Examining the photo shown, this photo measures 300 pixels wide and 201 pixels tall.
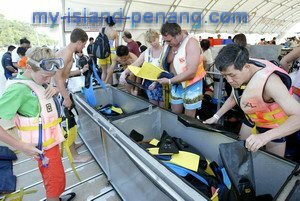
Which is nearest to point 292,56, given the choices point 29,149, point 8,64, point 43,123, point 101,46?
point 43,123

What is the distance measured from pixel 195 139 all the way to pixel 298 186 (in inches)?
35.4

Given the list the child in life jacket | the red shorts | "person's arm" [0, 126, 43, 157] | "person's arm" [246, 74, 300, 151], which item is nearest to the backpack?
the child in life jacket

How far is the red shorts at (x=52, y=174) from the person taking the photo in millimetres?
1513

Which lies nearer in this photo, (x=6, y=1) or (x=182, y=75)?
(x=182, y=75)

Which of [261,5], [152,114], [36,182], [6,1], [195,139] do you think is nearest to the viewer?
[195,139]

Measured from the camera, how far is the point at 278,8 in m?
21.3

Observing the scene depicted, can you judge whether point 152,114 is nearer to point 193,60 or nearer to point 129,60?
point 193,60

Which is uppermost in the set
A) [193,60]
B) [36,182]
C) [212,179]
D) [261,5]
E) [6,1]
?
[261,5]

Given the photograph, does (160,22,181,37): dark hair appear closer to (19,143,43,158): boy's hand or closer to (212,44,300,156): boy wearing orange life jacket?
(212,44,300,156): boy wearing orange life jacket

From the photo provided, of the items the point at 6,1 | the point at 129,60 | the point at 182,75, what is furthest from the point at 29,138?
the point at 6,1

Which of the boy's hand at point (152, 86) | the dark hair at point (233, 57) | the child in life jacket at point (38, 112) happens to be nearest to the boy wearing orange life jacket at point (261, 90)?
the dark hair at point (233, 57)

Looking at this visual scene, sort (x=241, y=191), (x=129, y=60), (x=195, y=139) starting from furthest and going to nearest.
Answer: (x=129, y=60) < (x=195, y=139) < (x=241, y=191)

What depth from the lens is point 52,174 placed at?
4.99 feet

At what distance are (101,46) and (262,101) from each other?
123 inches
